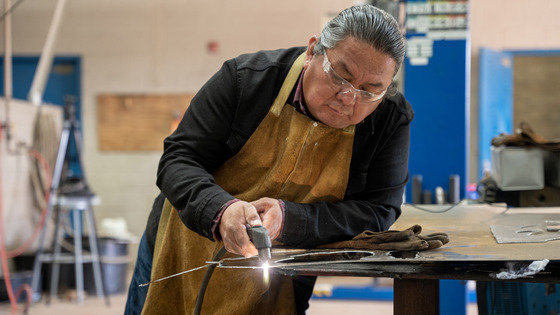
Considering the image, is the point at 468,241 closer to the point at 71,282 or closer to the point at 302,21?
the point at 71,282

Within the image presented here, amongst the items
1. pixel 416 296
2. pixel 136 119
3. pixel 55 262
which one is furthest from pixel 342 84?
pixel 136 119

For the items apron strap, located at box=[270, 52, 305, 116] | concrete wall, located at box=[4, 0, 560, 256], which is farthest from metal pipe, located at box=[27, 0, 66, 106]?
apron strap, located at box=[270, 52, 305, 116]

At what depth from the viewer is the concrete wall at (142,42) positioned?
262 inches

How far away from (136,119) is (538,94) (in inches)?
208

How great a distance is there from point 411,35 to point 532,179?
4.06 ft

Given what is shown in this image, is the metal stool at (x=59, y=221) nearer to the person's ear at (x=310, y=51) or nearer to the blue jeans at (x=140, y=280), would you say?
the blue jeans at (x=140, y=280)

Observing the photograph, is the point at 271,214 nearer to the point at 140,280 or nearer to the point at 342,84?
the point at 342,84

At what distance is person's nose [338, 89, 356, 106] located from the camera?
1425mm

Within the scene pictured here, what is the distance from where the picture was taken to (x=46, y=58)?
6.38m

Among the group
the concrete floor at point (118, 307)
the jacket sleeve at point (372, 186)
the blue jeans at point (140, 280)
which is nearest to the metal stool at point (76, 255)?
the concrete floor at point (118, 307)

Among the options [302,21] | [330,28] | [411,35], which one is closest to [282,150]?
[330,28]

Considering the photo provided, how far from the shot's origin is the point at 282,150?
5.24ft

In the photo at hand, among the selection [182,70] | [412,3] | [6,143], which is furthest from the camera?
[182,70]

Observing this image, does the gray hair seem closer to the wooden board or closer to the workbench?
the workbench
